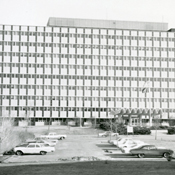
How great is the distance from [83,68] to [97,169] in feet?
288

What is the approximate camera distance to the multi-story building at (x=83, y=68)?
113000mm

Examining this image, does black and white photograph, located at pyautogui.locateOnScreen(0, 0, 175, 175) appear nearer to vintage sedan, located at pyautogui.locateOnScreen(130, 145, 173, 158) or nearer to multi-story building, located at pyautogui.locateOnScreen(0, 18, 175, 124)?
multi-story building, located at pyautogui.locateOnScreen(0, 18, 175, 124)

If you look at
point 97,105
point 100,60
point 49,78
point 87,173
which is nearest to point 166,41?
point 100,60

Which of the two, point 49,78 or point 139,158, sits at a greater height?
point 49,78

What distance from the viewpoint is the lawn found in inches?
1058

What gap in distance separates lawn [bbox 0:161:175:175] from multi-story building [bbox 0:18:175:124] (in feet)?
266

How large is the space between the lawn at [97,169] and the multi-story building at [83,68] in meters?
81.1

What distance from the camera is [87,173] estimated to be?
86.8 ft

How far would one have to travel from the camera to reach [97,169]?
28.5m

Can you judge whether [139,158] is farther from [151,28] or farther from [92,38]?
[151,28]

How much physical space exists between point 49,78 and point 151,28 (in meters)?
37.8

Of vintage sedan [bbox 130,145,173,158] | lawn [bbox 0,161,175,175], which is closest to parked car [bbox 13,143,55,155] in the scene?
vintage sedan [bbox 130,145,173,158]

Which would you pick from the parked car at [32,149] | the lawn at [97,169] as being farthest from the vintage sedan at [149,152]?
the parked car at [32,149]

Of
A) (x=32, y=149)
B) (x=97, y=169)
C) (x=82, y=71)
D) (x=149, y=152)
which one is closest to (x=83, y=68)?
(x=82, y=71)
